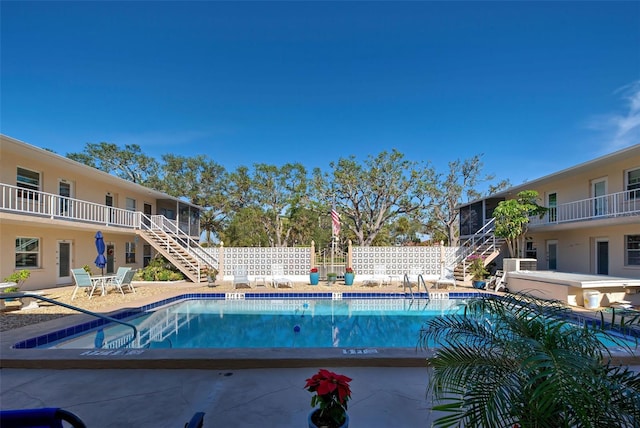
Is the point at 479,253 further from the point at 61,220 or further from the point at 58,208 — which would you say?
the point at 58,208

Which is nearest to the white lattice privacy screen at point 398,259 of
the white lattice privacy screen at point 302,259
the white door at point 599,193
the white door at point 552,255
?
the white lattice privacy screen at point 302,259

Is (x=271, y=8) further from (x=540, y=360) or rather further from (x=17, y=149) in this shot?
(x=540, y=360)

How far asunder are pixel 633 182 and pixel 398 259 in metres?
9.44

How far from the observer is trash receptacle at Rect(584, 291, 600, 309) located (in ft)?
28.3

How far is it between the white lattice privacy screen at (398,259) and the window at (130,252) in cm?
1300

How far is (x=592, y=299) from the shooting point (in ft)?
28.4

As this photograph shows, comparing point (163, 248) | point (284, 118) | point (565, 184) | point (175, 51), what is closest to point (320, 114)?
point (284, 118)

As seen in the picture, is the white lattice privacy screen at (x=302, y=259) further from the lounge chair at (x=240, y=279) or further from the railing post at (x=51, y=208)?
the railing post at (x=51, y=208)

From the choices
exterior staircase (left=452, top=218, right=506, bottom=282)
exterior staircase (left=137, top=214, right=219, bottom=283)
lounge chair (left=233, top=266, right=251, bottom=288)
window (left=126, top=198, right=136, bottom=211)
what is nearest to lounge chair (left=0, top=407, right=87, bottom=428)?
lounge chair (left=233, top=266, right=251, bottom=288)

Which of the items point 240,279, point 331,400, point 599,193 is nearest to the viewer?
point 331,400

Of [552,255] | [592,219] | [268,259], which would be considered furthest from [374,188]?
[592,219]

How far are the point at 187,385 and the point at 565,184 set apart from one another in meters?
17.8

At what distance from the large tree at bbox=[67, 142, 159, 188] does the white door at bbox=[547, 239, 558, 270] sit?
30017 millimetres

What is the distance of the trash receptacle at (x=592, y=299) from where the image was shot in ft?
28.3
